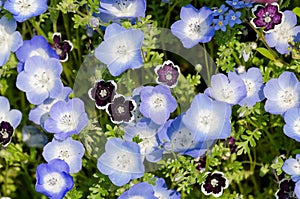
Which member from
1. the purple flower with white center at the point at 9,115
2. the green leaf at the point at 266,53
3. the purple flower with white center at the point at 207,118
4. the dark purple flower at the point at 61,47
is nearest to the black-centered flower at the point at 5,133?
the purple flower with white center at the point at 9,115

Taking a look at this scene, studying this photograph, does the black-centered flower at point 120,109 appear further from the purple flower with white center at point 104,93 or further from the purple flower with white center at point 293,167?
the purple flower with white center at point 293,167

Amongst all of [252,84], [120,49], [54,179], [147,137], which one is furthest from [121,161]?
[252,84]

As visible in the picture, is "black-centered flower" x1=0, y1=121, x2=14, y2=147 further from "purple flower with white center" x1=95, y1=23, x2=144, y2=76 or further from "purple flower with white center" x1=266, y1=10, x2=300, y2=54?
"purple flower with white center" x1=266, y1=10, x2=300, y2=54

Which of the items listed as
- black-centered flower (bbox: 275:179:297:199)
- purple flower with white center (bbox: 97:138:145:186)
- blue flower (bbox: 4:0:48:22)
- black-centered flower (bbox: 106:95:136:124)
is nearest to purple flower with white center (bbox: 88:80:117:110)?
black-centered flower (bbox: 106:95:136:124)

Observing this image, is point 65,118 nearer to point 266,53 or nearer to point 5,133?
point 5,133

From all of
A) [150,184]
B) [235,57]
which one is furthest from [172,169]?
[235,57]

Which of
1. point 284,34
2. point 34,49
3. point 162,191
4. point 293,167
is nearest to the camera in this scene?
point 293,167
